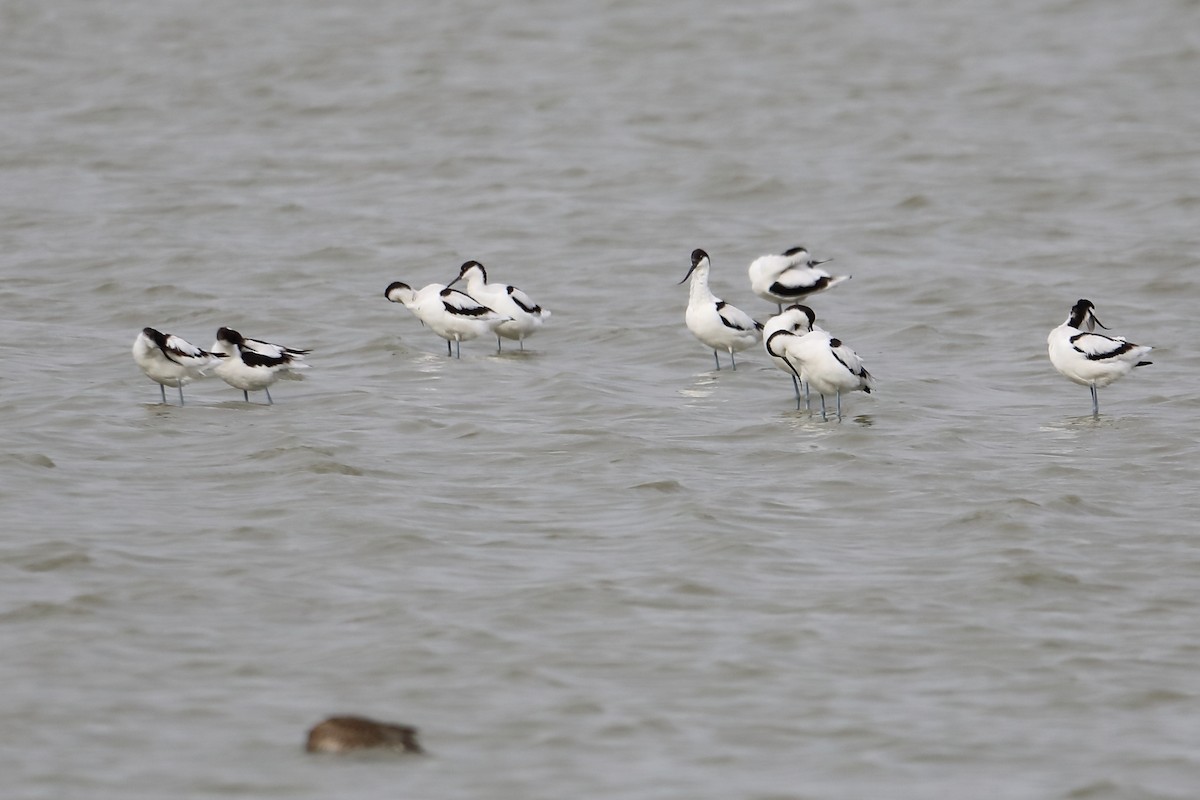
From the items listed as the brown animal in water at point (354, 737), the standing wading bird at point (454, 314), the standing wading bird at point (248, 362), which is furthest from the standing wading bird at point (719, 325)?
the brown animal in water at point (354, 737)

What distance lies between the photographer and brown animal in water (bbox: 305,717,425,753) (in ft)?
23.8

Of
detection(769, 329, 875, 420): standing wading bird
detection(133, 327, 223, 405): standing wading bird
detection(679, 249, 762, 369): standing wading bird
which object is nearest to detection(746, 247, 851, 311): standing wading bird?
detection(679, 249, 762, 369): standing wading bird

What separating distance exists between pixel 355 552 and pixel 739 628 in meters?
2.47

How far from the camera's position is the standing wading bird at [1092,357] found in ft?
47.1

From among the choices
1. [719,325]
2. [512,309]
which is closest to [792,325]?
[719,325]

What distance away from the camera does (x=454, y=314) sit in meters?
17.0

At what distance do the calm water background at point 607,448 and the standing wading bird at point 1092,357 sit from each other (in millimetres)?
389

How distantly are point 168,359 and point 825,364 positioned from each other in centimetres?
537

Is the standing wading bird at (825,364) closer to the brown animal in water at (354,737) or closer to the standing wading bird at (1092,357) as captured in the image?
the standing wading bird at (1092,357)

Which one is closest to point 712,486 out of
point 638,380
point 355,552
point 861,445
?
point 861,445

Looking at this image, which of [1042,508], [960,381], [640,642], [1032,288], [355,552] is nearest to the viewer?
[640,642]

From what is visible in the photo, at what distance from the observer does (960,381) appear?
1584cm

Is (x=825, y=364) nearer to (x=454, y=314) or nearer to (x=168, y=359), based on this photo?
(x=454, y=314)

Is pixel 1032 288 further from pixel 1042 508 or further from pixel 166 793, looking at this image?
pixel 166 793
